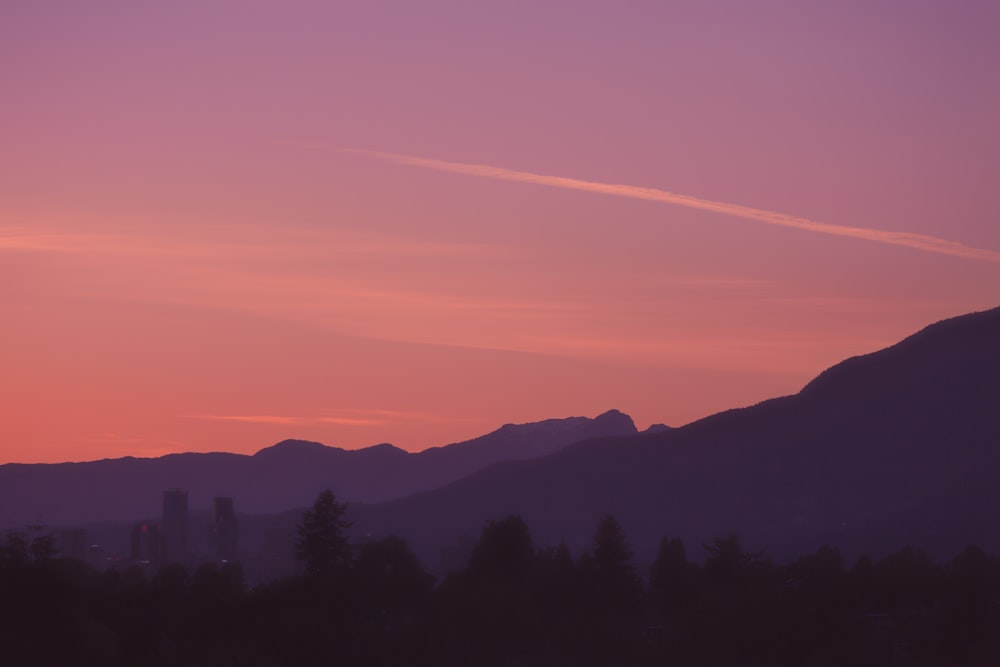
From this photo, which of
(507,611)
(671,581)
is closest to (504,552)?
(671,581)

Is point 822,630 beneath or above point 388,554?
beneath

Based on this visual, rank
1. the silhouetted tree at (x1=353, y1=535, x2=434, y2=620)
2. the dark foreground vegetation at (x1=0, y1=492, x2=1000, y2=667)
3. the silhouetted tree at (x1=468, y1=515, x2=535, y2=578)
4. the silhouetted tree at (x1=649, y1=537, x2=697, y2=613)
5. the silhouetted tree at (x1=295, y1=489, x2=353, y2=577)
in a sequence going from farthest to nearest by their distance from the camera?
the silhouetted tree at (x1=468, y1=515, x2=535, y2=578) → the silhouetted tree at (x1=649, y1=537, x2=697, y2=613) → the silhouetted tree at (x1=295, y1=489, x2=353, y2=577) → the silhouetted tree at (x1=353, y1=535, x2=434, y2=620) → the dark foreground vegetation at (x1=0, y1=492, x2=1000, y2=667)

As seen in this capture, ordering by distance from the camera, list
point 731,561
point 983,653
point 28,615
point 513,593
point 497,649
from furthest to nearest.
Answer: point 731,561 → point 513,593 → point 497,649 → point 983,653 → point 28,615

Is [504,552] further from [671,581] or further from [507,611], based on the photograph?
[507,611]

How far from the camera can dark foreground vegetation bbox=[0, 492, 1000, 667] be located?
108 m

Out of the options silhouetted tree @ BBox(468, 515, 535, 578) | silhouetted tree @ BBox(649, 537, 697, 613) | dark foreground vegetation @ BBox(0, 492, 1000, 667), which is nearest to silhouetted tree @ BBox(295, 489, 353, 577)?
dark foreground vegetation @ BBox(0, 492, 1000, 667)

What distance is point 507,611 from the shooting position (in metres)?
133

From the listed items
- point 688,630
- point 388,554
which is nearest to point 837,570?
point 688,630

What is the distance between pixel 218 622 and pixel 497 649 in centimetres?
2276

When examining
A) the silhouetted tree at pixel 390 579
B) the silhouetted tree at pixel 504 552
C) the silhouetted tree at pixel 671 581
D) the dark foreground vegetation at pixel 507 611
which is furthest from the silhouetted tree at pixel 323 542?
the silhouetted tree at pixel 671 581

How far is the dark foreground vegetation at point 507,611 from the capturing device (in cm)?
10831

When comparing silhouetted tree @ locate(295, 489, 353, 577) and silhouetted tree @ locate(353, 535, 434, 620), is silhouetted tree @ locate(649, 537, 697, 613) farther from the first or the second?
silhouetted tree @ locate(295, 489, 353, 577)

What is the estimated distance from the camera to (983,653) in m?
109

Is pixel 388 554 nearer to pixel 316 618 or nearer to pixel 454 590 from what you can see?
pixel 454 590
